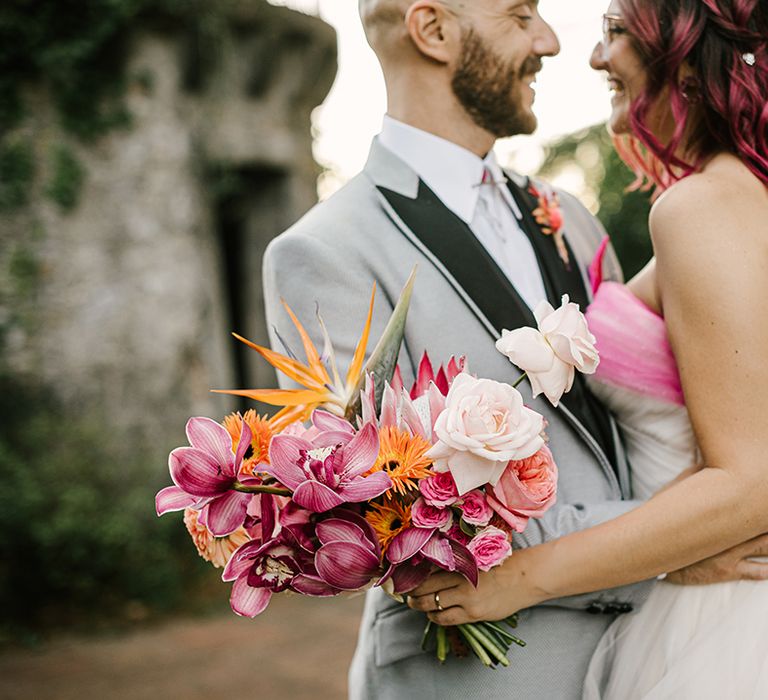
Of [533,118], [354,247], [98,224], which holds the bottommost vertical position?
[98,224]

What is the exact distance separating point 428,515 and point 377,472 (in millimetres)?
130

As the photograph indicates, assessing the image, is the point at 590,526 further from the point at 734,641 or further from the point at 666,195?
the point at 666,195

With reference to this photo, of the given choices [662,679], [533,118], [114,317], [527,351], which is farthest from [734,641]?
[114,317]

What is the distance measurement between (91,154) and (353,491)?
8.09 m

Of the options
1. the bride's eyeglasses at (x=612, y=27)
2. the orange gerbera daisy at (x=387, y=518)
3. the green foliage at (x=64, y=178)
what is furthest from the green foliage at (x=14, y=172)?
the orange gerbera daisy at (x=387, y=518)

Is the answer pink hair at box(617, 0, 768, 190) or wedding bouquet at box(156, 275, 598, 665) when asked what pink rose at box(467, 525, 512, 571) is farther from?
pink hair at box(617, 0, 768, 190)

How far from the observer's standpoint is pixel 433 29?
89.9 inches

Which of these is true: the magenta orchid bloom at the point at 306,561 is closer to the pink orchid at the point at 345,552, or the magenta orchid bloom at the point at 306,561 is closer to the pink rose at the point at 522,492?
the pink orchid at the point at 345,552

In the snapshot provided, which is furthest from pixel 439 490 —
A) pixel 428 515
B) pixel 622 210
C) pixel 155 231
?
pixel 622 210

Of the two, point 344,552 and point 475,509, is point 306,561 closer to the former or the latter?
point 344,552

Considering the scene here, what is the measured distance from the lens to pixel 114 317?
28.9ft

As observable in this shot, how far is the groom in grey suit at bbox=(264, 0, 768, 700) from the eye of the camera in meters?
1.98

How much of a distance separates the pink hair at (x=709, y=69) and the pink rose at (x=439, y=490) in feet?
3.16

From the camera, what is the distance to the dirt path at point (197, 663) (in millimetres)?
6473
